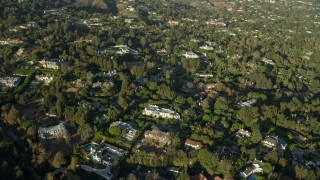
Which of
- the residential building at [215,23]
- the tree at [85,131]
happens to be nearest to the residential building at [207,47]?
the residential building at [215,23]

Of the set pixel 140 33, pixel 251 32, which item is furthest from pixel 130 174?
pixel 251 32

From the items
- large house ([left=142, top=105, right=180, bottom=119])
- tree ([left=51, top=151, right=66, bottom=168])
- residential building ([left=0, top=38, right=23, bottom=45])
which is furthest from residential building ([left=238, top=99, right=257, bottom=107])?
residential building ([left=0, top=38, right=23, bottom=45])

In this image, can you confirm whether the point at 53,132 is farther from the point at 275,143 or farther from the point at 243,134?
the point at 275,143

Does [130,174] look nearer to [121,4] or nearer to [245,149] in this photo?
[245,149]

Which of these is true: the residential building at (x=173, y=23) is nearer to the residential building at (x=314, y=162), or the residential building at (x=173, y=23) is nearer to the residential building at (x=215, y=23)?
the residential building at (x=215, y=23)

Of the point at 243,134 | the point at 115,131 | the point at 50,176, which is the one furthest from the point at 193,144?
the point at 50,176

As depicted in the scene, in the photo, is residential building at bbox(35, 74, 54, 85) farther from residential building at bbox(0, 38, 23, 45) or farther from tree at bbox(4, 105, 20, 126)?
residential building at bbox(0, 38, 23, 45)
